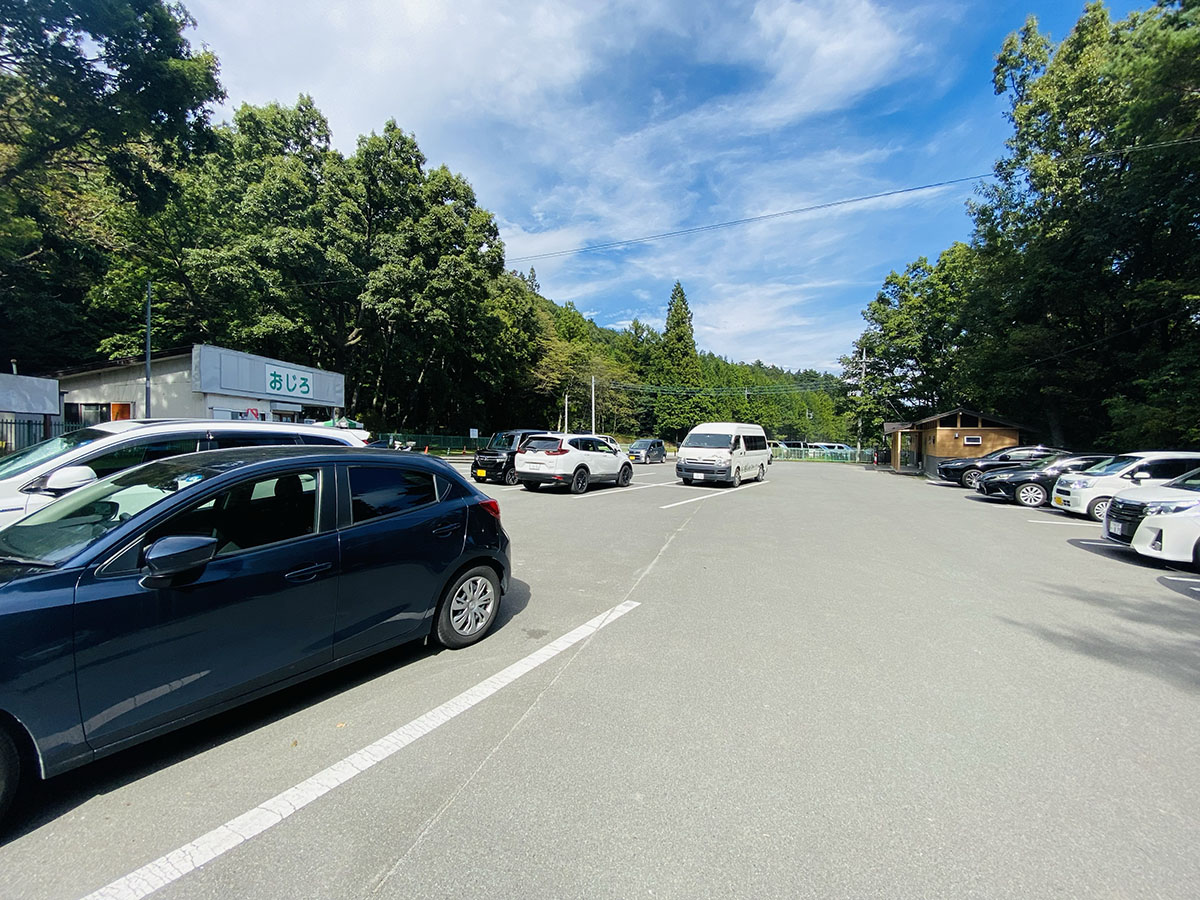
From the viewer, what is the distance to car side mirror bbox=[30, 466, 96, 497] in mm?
4945

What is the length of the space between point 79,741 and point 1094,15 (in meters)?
38.8

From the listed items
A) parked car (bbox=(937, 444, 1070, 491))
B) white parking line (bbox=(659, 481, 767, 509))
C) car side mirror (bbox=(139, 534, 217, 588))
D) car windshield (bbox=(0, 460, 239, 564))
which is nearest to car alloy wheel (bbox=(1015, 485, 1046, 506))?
parked car (bbox=(937, 444, 1070, 491))

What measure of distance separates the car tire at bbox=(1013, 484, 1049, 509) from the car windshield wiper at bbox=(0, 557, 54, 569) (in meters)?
19.6

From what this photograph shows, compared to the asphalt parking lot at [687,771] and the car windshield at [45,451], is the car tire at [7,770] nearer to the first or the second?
the asphalt parking lot at [687,771]

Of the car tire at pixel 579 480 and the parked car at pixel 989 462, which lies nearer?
the car tire at pixel 579 480

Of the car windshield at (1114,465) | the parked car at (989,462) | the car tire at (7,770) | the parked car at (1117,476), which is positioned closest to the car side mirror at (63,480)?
the car tire at (7,770)

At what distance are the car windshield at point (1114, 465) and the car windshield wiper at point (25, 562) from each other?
666 inches

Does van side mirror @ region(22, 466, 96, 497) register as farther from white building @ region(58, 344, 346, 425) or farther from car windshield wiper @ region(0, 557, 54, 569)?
white building @ region(58, 344, 346, 425)

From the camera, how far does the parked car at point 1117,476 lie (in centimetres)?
1147

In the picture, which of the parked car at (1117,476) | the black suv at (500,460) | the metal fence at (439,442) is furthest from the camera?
the metal fence at (439,442)

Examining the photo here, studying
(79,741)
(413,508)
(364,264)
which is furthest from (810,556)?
(364,264)

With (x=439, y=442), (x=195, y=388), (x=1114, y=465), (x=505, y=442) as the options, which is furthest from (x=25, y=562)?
(x=439, y=442)

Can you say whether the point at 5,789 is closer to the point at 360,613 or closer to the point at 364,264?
the point at 360,613

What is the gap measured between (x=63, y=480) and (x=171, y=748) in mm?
3652
